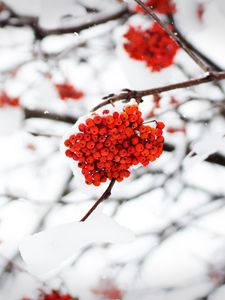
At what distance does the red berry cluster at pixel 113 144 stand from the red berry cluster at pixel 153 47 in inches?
64.9

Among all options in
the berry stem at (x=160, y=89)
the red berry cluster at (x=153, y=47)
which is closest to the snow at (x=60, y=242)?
the berry stem at (x=160, y=89)

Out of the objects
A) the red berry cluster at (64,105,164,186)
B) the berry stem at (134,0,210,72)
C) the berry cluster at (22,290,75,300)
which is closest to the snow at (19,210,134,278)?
the red berry cluster at (64,105,164,186)

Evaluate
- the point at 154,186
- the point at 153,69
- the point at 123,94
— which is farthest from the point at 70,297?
the point at 123,94

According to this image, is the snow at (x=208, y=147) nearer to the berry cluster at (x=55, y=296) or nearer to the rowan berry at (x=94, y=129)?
the rowan berry at (x=94, y=129)

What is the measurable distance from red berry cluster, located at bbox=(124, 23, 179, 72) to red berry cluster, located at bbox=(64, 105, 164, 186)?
165 cm

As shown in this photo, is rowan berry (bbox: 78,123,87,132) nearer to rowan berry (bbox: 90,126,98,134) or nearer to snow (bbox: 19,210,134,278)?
rowan berry (bbox: 90,126,98,134)

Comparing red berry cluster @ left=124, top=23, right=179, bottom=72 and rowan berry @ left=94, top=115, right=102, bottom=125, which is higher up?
rowan berry @ left=94, top=115, right=102, bottom=125

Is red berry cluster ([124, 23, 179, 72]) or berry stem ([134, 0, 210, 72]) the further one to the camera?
red berry cluster ([124, 23, 179, 72])

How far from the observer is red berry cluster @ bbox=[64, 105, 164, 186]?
143cm

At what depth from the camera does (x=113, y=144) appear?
1.45 metres

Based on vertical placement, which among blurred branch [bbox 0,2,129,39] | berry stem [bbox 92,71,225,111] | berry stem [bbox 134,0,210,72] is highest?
berry stem [bbox 134,0,210,72]

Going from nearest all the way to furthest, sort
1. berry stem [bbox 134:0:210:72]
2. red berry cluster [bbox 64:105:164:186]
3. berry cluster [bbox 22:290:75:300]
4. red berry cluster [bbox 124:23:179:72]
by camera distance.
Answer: berry stem [bbox 134:0:210:72] → red berry cluster [bbox 64:105:164:186] → red berry cluster [bbox 124:23:179:72] → berry cluster [bbox 22:290:75:300]

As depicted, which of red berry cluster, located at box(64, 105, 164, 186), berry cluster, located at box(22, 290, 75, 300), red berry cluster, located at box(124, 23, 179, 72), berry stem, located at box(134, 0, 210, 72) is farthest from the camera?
berry cluster, located at box(22, 290, 75, 300)

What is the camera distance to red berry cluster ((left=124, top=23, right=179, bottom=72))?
9.79 feet
